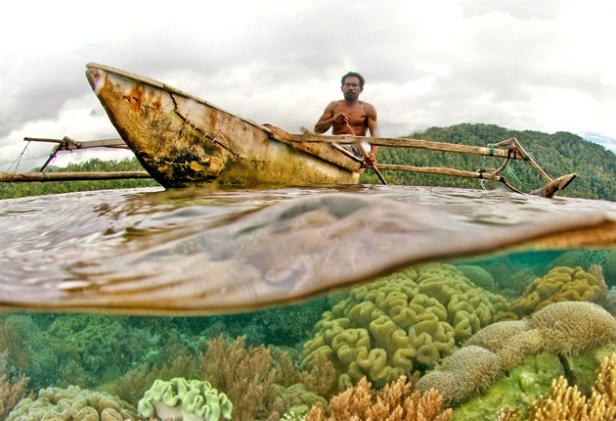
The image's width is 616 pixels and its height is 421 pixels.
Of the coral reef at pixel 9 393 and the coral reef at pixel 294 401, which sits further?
the coral reef at pixel 9 393

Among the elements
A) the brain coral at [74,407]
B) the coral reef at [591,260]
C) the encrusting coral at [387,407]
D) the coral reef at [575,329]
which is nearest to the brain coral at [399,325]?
the encrusting coral at [387,407]

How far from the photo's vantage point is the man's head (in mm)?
9016

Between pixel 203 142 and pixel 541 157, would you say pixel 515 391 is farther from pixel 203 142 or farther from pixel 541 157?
pixel 541 157

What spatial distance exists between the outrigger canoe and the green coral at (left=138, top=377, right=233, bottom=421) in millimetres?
3200

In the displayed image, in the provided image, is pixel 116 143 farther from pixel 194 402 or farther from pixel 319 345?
pixel 319 345

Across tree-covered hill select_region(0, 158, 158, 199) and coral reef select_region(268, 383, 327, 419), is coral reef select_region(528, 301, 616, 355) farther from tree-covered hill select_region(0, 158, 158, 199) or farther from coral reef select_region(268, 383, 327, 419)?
tree-covered hill select_region(0, 158, 158, 199)

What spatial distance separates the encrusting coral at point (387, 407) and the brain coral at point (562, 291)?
12.6 feet

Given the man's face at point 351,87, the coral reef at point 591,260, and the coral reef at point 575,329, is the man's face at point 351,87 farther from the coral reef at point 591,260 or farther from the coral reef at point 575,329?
the coral reef at point 591,260

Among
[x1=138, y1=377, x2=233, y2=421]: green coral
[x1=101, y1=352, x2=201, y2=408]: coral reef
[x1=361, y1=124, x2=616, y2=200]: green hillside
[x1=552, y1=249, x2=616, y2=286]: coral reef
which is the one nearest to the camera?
[x1=138, y1=377, x2=233, y2=421]: green coral

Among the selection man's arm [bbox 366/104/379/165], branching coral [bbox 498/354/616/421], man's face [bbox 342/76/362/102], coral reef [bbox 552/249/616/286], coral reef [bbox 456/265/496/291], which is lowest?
branching coral [bbox 498/354/616/421]

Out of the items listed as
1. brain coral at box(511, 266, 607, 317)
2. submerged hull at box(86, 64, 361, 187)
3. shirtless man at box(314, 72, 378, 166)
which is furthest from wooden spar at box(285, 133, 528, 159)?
brain coral at box(511, 266, 607, 317)

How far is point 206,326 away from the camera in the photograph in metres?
11.1

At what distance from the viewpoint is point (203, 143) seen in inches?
214

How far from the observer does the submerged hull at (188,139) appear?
189 inches
